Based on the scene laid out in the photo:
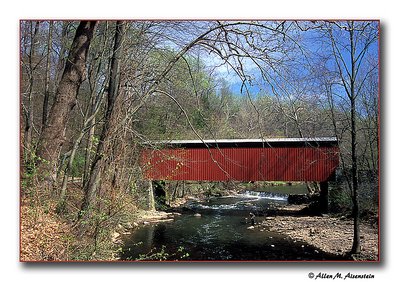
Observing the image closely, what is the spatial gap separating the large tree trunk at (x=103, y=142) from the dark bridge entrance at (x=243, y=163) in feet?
3.42

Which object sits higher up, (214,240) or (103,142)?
(103,142)

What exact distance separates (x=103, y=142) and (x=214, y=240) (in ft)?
9.76

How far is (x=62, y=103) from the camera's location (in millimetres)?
2916

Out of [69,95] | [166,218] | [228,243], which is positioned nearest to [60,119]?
[69,95]

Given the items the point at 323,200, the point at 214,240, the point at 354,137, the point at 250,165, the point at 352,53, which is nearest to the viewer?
the point at 352,53

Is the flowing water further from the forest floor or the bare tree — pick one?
the bare tree

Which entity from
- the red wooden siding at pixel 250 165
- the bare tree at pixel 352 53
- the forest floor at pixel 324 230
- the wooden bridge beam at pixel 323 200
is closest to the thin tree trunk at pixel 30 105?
the red wooden siding at pixel 250 165

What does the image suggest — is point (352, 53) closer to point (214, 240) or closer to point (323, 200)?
point (214, 240)

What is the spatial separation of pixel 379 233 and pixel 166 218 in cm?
576

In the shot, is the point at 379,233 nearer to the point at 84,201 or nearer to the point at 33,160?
the point at 84,201

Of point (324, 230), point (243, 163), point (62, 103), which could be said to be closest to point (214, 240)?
point (243, 163)

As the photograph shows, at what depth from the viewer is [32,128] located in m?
3.46

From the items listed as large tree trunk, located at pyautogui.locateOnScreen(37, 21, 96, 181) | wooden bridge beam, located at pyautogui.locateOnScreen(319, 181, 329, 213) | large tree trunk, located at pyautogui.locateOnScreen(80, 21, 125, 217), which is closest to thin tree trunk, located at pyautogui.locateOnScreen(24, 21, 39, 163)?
large tree trunk, located at pyautogui.locateOnScreen(37, 21, 96, 181)

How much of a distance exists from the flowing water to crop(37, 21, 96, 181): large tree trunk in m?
1.28
